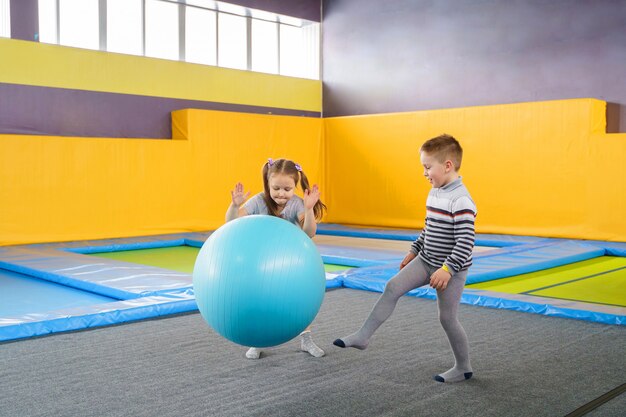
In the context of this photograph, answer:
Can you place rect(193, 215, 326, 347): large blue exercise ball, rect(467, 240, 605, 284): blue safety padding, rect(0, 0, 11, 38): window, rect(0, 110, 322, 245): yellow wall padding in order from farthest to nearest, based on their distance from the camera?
1. rect(0, 0, 11, 38): window
2. rect(0, 110, 322, 245): yellow wall padding
3. rect(467, 240, 605, 284): blue safety padding
4. rect(193, 215, 326, 347): large blue exercise ball

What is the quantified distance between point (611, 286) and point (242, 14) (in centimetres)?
732

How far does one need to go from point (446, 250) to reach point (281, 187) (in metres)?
0.81

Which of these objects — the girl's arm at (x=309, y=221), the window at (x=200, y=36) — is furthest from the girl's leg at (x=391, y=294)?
the window at (x=200, y=36)

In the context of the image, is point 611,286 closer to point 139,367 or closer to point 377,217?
point 139,367

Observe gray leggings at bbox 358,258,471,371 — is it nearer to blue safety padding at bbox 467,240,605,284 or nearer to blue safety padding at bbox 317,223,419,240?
blue safety padding at bbox 467,240,605,284

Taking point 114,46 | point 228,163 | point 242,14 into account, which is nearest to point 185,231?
point 228,163

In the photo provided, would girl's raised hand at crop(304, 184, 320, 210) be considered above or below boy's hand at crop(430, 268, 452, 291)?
above

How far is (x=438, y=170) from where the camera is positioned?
8.93 ft

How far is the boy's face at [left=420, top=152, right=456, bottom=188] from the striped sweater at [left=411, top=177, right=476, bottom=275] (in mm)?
26

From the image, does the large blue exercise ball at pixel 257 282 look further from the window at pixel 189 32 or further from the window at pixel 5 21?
Answer: the window at pixel 189 32

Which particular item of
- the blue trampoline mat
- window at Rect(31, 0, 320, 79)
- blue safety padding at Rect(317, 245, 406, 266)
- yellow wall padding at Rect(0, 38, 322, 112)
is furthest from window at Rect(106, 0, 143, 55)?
blue safety padding at Rect(317, 245, 406, 266)

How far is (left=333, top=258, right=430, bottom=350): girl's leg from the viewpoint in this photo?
9.23 ft

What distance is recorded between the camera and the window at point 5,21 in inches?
315

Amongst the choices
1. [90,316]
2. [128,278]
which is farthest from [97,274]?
[90,316]
